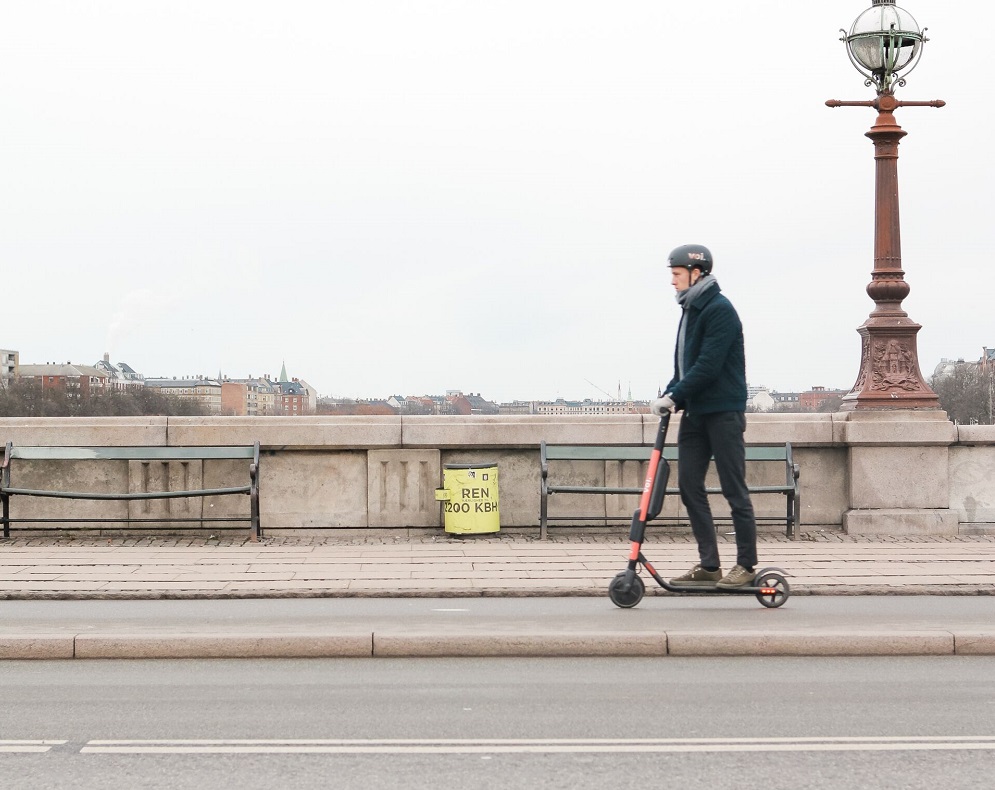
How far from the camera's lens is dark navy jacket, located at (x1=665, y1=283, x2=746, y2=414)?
282 inches

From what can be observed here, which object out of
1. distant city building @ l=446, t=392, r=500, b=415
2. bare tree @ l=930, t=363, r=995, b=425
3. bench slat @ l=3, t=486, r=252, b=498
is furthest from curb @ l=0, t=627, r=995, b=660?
bare tree @ l=930, t=363, r=995, b=425

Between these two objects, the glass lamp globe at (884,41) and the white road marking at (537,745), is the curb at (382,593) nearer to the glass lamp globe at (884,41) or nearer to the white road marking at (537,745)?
the white road marking at (537,745)

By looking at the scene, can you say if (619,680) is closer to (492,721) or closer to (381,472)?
(492,721)

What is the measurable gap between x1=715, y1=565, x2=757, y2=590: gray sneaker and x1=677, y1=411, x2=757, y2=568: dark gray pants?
0.04 metres

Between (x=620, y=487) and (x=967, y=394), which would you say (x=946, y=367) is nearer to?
(x=967, y=394)

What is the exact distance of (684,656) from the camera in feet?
21.0

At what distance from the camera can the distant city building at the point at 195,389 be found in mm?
156625

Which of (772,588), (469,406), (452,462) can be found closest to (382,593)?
(772,588)

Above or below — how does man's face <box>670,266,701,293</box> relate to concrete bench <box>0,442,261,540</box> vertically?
above

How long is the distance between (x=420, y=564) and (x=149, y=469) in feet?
10.8

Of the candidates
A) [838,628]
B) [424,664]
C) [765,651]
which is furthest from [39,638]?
[838,628]

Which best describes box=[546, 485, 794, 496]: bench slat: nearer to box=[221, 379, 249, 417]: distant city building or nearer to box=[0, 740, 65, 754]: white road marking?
box=[0, 740, 65, 754]: white road marking

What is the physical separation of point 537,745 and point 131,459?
7298mm

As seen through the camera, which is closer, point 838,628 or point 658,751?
point 658,751
